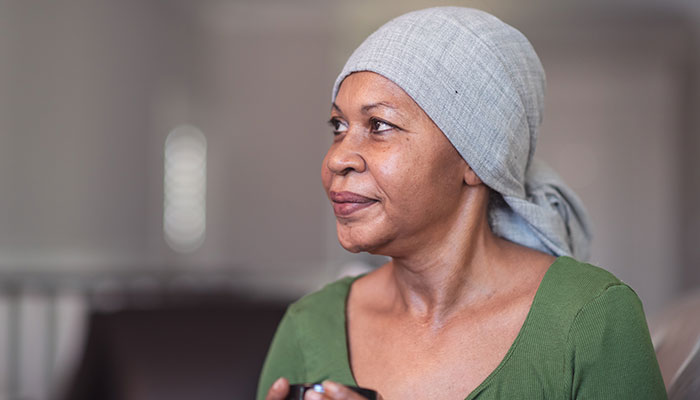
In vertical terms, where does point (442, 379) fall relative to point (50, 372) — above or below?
above

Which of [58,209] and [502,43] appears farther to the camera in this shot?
[58,209]

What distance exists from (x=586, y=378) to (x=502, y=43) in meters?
0.53

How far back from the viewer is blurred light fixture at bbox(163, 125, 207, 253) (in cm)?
462

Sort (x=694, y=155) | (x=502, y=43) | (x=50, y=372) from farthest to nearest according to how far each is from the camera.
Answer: (x=694, y=155)
(x=50, y=372)
(x=502, y=43)

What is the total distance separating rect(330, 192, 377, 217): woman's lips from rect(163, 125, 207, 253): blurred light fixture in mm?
3612

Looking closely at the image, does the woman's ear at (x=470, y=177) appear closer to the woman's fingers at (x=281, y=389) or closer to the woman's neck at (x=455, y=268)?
the woman's neck at (x=455, y=268)

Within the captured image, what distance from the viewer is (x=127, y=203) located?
4.29m

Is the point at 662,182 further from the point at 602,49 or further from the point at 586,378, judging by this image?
the point at 586,378

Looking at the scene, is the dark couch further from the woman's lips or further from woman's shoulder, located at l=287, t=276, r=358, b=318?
the woman's lips

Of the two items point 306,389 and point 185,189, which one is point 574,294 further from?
point 185,189

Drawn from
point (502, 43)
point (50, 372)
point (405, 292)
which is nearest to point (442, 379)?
point (405, 292)

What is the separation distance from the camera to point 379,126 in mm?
1143

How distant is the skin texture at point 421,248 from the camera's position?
112cm

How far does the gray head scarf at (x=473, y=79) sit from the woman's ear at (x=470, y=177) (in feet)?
0.05
